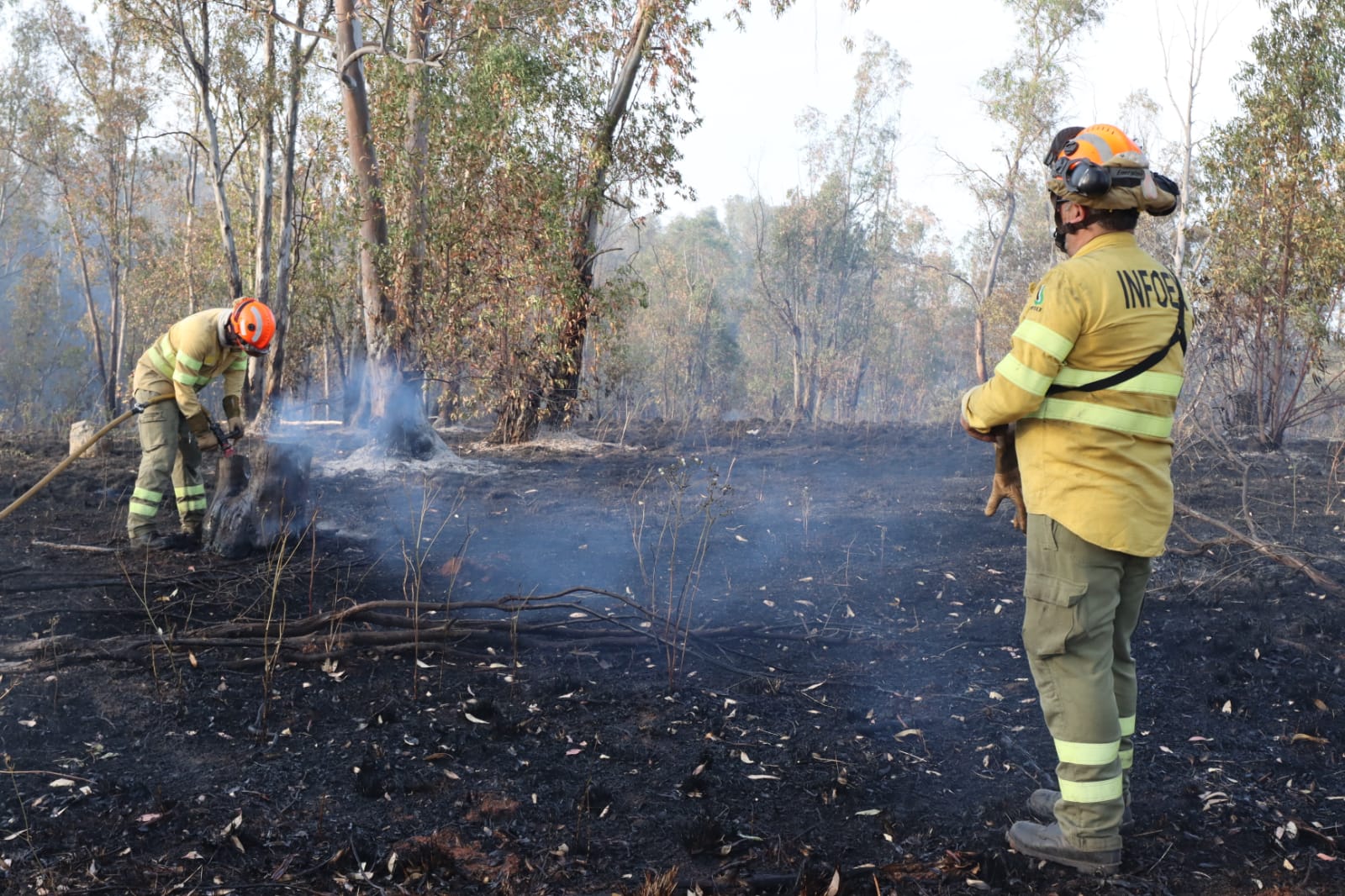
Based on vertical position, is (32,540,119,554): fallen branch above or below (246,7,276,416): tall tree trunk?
below

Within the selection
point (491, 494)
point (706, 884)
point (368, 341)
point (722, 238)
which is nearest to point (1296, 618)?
point (706, 884)

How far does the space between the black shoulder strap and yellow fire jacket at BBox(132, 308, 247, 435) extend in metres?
5.34

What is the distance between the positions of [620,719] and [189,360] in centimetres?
422

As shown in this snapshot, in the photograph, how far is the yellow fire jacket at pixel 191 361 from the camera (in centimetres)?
607

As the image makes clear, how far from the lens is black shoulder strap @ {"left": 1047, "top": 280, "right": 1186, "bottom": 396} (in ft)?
8.48

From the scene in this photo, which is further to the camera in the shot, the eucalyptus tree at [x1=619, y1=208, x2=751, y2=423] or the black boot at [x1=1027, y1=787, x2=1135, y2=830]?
the eucalyptus tree at [x1=619, y1=208, x2=751, y2=423]

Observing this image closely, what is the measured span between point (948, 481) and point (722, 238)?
1912 inches

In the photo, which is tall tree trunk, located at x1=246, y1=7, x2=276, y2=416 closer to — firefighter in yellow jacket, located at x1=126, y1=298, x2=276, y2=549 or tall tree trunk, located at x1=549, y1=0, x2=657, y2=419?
tall tree trunk, located at x1=549, y1=0, x2=657, y2=419

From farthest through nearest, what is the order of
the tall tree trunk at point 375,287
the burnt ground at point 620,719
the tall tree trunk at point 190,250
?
1. the tall tree trunk at point 190,250
2. the tall tree trunk at point 375,287
3. the burnt ground at point 620,719

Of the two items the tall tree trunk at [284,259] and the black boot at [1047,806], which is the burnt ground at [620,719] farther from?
the tall tree trunk at [284,259]

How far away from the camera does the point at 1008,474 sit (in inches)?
115

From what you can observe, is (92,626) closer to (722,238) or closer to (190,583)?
(190,583)

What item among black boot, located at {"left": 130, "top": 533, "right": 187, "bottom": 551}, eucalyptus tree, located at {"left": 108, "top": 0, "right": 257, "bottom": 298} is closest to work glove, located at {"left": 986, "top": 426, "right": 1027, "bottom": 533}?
black boot, located at {"left": 130, "top": 533, "right": 187, "bottom": 551}

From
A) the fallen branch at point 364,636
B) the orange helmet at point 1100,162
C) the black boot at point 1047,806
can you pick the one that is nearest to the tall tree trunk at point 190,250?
the fallen branch at point 364,636
